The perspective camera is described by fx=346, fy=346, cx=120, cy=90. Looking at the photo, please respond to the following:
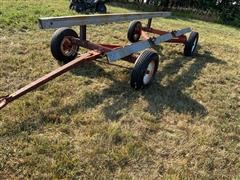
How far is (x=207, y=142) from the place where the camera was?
4.50m

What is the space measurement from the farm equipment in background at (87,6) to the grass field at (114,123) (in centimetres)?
643

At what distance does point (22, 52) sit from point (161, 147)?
3.88 meters

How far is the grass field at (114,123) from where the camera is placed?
3.74m

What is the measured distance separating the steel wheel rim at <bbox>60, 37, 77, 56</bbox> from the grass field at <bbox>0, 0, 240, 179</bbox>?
0.32 metres

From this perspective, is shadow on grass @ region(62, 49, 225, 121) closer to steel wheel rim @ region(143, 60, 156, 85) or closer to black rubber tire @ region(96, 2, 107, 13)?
steel wheel rim @ region(143, 60, 156, 85)

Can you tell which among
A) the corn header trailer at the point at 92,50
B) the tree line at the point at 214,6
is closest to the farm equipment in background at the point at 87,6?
the corn header trailer at the point at 92,50

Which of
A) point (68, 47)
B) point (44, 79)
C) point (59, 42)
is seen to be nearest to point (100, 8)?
point (68, 47)


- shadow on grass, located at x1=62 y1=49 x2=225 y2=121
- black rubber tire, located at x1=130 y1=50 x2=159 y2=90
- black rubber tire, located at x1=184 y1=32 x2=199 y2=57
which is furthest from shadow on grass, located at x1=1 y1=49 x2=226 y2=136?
black rubber tire, located at x1=184 y1=32 x2=199 y2=57

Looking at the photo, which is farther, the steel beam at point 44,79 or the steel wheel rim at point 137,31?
the steel wheel rim at point 137,31

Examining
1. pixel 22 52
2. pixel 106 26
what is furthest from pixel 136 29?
pixel 22 52

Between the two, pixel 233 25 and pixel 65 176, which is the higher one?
pixel 65 176

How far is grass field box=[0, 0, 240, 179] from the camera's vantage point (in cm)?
374

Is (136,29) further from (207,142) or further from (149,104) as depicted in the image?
(207,142)

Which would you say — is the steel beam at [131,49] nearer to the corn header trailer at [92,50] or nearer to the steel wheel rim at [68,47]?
the corn header trailer at [92,50]
